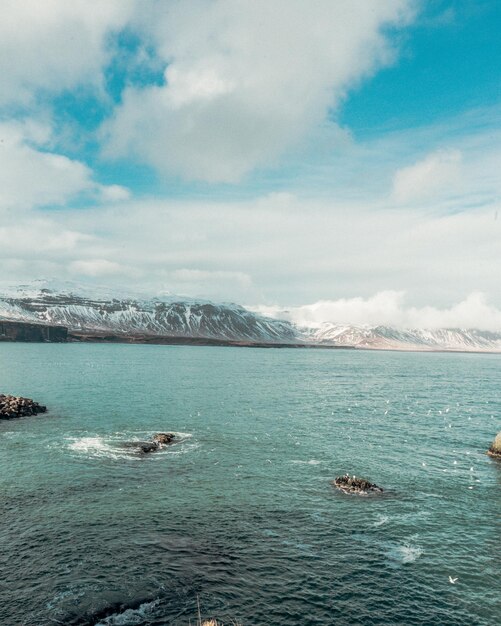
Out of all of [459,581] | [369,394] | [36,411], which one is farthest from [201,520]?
[369,394]

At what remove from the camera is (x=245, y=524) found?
121 ft

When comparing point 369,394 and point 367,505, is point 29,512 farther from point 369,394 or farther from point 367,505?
point 369,394

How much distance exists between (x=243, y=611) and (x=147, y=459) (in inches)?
1157

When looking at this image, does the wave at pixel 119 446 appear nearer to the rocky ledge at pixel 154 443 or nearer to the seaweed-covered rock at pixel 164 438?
the rocky ledge at pixel 154 443

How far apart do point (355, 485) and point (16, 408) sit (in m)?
60.1

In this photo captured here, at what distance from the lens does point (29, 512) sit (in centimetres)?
3766

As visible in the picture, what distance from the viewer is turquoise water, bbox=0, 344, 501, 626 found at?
87.5 feet

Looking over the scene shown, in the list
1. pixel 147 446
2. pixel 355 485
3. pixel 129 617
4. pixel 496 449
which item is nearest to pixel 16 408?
pixel 147 446

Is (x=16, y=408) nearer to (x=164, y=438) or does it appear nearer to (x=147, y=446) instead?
(x=164, y=438)

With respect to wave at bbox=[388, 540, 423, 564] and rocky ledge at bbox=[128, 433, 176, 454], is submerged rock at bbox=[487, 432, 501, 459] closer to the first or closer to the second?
wave at bbox=[388, 540, 423, 564]

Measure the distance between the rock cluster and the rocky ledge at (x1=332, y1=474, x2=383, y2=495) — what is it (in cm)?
5644

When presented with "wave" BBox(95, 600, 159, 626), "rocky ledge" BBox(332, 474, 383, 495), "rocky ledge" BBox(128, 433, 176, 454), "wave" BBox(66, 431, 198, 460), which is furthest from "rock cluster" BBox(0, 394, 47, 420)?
"wave" BBox(95, 600, 159, 626)

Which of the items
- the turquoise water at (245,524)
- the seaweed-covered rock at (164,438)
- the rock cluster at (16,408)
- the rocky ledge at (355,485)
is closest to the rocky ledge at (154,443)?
the seaweed-covered rock at (164,438)

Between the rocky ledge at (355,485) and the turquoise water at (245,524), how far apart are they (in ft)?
4.39
